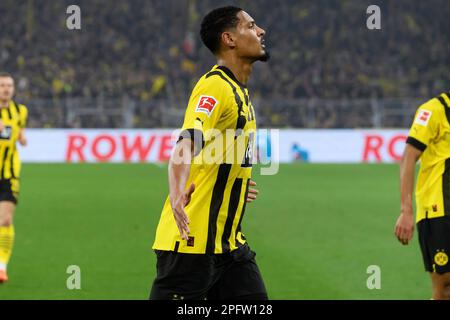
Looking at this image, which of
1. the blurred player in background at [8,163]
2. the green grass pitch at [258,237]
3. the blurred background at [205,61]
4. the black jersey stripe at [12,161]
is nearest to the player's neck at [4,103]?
the blurred player in background at [8,163]

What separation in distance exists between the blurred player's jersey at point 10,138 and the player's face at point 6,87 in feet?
0.70

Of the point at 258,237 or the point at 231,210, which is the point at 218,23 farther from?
the point at 258,237

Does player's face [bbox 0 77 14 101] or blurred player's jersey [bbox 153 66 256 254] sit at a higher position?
player's face [bbox 0 77 14 101]

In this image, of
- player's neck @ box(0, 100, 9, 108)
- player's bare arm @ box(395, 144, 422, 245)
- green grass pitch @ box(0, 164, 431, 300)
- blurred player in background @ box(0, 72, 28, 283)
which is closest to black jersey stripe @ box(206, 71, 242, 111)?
player's bare arm @ box(395, 144, 422, 245)

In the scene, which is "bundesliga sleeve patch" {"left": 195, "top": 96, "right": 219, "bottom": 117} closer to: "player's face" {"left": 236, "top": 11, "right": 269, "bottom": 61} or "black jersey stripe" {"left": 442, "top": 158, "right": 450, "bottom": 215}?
"player's face" {"left": 236, "top": 11, "right": 269, "bottom": 61}

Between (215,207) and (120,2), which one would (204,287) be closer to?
(215,207)

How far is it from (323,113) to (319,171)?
5.29 m

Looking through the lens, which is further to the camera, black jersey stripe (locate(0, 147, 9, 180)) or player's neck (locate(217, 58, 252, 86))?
black jersey stripe (locate(0, 147, 9, 180))

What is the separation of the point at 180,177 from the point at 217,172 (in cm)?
40

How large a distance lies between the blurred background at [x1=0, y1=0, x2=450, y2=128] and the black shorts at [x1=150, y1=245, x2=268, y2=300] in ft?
74.3

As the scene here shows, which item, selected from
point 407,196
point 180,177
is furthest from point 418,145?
point 180,177

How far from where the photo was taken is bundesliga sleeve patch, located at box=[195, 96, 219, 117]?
427 cm

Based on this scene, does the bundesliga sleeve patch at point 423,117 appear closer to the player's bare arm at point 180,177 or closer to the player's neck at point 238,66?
the player's neck at point 238,66
